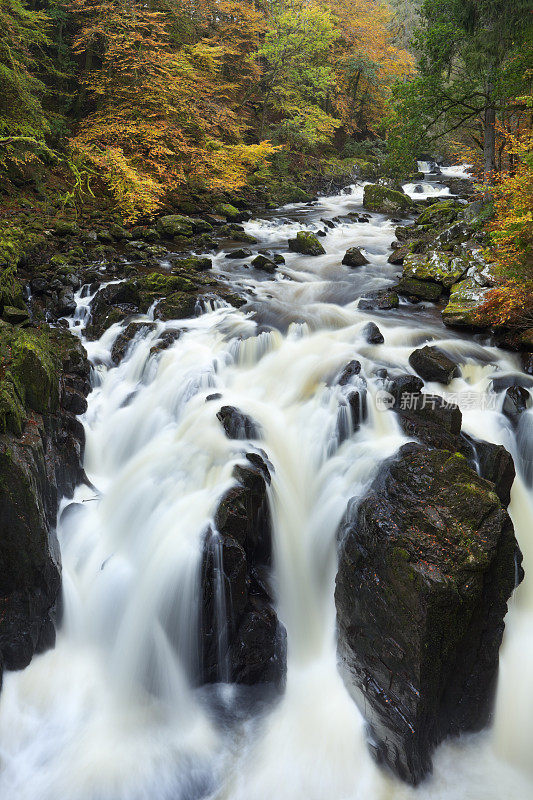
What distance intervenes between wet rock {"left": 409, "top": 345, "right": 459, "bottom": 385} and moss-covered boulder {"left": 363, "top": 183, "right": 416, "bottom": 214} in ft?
49.4

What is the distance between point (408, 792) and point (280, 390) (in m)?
4.63

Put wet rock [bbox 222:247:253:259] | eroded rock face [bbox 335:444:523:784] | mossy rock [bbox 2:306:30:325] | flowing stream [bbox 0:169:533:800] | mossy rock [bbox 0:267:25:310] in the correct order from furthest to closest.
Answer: wet rock [bbox 222:247:253:259]
mossy rock [bbox 0:267:25:310]
mossy rock [bbox 2:306:30:325]
flowing stream [bbox 0:169:533:800]
eroded rock face [bbox 335:444:523:784]

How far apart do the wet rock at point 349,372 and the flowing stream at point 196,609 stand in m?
0.15

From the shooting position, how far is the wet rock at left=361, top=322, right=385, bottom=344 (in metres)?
7.59

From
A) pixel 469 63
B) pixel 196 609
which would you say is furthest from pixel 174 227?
pixel 196 609

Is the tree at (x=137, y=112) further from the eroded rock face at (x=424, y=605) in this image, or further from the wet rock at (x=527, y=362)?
the eroded rock face at (x=424, y=605)

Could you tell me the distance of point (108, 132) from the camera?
14102mm

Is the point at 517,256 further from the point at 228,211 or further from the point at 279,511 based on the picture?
the point at 228,211

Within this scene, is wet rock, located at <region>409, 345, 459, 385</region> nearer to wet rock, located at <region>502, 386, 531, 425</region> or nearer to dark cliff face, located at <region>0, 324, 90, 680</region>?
wet rock, located at <region>502, 386, 531, 425</region>

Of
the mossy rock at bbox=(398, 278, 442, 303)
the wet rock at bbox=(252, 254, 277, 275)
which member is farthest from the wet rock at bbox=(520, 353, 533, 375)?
the wet rock at bbox=(252, 254, 277, 275)

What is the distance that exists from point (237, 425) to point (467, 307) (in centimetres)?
499

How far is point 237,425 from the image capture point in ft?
18.5

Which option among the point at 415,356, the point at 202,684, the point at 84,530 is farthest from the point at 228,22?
the point at 202,684

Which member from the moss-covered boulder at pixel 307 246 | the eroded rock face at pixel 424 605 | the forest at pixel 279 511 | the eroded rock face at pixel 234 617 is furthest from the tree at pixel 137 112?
the eroded rock face at pixel 424 605
